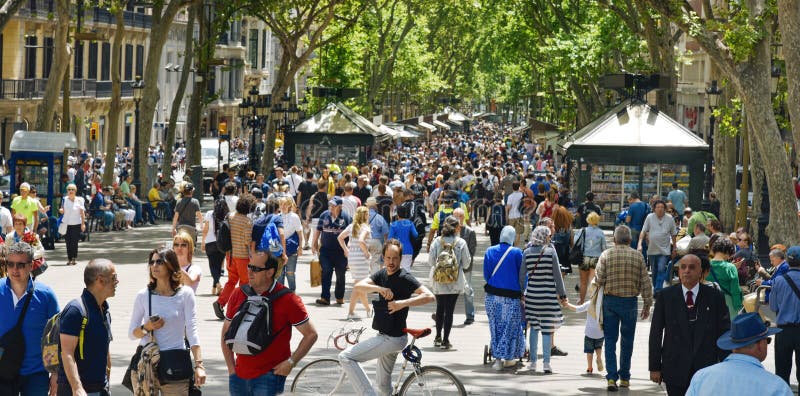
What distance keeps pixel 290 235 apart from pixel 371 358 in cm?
856

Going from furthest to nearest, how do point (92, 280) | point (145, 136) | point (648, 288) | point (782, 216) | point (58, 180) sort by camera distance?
point (145, 136)
point (58, 180)
point (782, 216)
point (648, 288)
point (92, 280)

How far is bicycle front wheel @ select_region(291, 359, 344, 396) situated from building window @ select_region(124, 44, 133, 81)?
56922 millimetres

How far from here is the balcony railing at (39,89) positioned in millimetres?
53156

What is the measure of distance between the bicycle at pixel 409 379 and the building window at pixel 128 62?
56982mm

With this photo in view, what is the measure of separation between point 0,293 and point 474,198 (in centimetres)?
2850

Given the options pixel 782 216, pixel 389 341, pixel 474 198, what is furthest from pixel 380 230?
pixel 474 198

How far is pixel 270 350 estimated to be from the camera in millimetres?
8445

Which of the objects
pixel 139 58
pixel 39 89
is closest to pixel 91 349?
pixel 39 89

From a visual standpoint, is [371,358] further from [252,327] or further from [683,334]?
[683,334]

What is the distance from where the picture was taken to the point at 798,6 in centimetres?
1841

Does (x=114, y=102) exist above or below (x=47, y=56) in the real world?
below

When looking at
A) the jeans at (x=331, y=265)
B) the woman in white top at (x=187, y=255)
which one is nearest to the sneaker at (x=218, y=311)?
the jeans at (x=331, y=265)

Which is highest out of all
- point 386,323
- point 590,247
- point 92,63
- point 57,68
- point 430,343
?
point 92,63

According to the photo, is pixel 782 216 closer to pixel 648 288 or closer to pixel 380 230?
pixel 380 230
